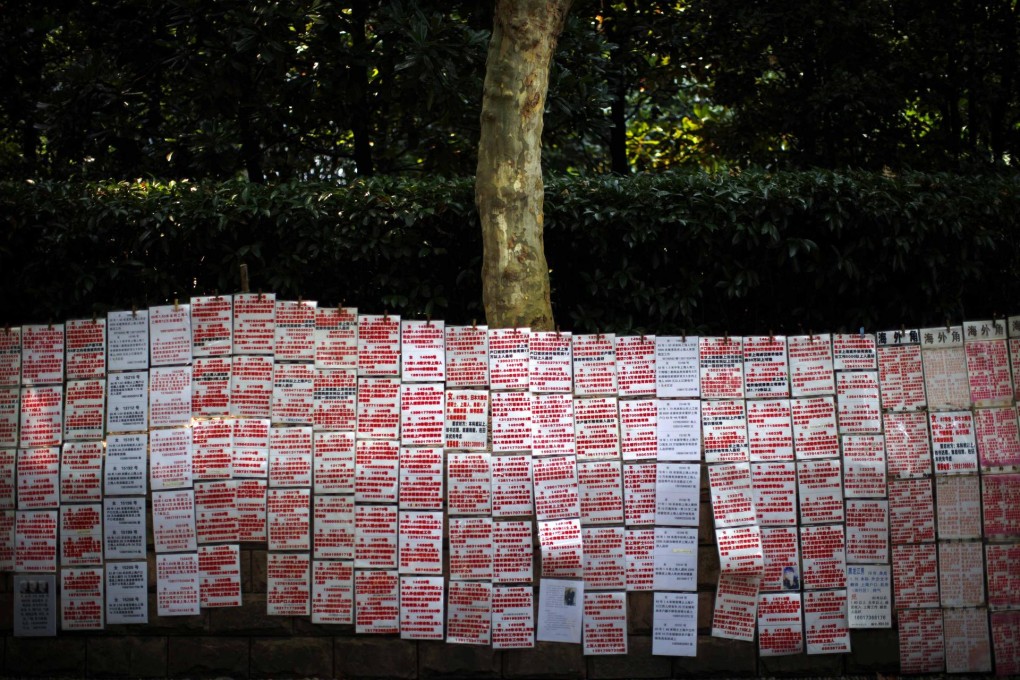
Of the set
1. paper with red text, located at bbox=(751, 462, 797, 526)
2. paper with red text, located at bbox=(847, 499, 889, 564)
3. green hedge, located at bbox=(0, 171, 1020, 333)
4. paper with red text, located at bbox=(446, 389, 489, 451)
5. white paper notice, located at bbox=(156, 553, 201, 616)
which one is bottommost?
white paper notice, located at bbox=(156, 553, 201, 616)

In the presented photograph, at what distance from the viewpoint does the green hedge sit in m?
6.54

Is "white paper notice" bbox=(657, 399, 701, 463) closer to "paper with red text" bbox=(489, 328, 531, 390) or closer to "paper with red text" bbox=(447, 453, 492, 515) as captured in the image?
"paper with red text" bbox=(489, 328, 531, 390)

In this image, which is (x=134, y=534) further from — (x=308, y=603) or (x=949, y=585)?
(x=949, y=585)

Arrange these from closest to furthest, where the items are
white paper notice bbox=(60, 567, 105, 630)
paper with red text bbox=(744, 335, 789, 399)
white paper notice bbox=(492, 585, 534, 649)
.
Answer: white paper notice bbox=(492, 585, 534, 649) < white paper notice bbox=(60, 567, 105, 630) < paper with red text bbox=(744, 335, 789, 399)

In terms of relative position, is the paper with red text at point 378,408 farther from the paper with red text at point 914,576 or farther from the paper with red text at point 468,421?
the paper with red text at point 914,576

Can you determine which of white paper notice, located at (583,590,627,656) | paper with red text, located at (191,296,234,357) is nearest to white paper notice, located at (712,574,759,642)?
white paper notice, located at (583,590,627,656)

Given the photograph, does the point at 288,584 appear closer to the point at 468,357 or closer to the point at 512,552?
the point at 512,552

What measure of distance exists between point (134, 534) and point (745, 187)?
14.5ft

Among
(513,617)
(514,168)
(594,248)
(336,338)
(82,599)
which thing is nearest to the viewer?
(513,617)

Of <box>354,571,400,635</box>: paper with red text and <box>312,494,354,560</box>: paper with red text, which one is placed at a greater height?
<box>312,494,354,560</box>: paper with red text

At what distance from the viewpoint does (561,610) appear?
532 cm

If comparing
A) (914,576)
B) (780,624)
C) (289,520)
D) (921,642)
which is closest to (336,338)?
(289,520)

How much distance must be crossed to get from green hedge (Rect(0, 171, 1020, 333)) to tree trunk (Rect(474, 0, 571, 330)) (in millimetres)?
747

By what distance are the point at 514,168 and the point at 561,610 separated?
259cm
